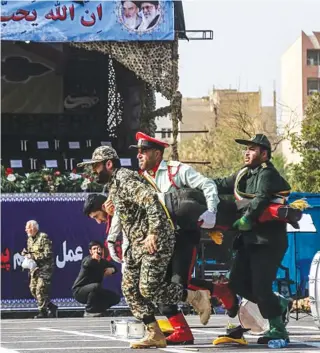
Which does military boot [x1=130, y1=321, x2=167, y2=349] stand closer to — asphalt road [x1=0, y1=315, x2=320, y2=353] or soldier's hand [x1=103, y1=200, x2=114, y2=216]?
asphalt road [x1=0, y1=315, x2=320, y2=353]

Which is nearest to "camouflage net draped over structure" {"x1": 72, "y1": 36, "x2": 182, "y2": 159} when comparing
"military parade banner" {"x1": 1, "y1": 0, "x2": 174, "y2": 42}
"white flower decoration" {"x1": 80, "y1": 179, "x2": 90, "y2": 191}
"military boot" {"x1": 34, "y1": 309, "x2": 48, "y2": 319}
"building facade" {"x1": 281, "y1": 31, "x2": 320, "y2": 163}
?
"military parade banner" {"x1": 1, "y1": 0, "x2": 174, "y2": 42}

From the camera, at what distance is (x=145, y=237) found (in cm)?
983

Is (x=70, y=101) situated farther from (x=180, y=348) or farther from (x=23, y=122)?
(x=180, y=348)

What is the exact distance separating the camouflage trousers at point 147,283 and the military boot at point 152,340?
132mm

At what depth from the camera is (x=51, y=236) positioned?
19.6 m

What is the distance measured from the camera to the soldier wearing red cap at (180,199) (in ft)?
32.8

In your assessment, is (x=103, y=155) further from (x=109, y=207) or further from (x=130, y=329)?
(x=130, y=329)

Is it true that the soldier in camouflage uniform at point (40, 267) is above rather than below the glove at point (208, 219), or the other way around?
below

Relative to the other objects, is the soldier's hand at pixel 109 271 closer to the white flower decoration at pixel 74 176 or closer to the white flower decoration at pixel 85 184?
the white flower decoration at pixel 85 184

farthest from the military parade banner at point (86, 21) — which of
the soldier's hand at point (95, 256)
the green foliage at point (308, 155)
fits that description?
the green foliage at point (308, 155)

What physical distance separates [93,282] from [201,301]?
8781 millimetres

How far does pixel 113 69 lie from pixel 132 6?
4324 mm

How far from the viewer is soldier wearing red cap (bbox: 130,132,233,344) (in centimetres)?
1001

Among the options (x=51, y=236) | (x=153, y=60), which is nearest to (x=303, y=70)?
(x=153, y=60)
